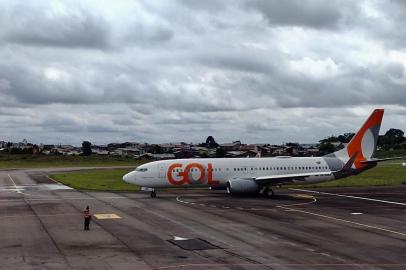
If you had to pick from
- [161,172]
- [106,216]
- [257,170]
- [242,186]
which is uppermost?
[257,170]

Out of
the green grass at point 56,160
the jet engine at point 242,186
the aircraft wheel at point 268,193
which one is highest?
the green grass at point 56,160

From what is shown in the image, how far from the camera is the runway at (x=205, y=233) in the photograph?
2289 cm

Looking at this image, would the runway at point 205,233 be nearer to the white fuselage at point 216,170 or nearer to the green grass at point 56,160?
the white fuselage at point 216,170

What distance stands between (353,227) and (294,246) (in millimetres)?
8372

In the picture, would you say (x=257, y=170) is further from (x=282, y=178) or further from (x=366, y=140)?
(x=366, y=140)

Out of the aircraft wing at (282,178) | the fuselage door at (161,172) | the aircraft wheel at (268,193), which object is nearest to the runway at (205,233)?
the aircraft wing at (282,178)

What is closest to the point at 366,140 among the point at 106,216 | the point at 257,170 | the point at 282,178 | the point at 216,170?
the point at 282,178

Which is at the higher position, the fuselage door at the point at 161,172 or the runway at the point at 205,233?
the fuselage door at the point at 161,172

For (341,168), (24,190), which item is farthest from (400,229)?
(24,190)

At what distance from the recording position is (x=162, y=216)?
38281mm

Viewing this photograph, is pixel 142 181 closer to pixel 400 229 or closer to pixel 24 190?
pixel 24 190

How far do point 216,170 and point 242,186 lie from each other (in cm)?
318

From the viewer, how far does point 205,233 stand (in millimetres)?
30562

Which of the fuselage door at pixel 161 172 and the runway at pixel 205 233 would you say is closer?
the runway at pixel 205 233
